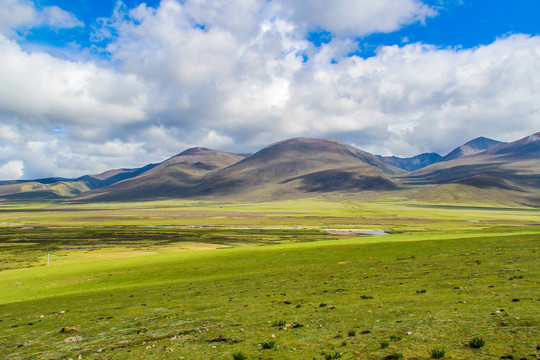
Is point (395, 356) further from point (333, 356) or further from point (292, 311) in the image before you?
point (292, 311)

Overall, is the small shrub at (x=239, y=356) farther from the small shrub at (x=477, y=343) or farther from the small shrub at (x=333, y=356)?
the small shrub at (x=477, y=343)

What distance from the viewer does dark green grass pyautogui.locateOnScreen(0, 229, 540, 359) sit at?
12.7 m

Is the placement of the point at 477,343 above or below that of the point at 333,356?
above

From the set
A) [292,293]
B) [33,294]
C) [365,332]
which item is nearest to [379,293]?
[292,293]

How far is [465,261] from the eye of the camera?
2980cm

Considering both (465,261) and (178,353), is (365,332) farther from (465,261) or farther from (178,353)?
(465,261)

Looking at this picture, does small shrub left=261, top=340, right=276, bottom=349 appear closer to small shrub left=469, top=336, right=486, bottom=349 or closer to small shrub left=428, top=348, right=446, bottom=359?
small shrub left=428, top=348, right=446, bottom=359

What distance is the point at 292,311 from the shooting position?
1858 centimetres

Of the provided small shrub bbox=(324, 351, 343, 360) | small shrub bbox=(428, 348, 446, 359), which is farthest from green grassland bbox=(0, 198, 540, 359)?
small shrub bbox=(428, 348, 446, 359)

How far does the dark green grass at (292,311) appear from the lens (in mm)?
12680

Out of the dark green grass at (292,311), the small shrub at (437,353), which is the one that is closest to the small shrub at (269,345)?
the dark green grass at (292,311)

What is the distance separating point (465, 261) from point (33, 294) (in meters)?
41.0

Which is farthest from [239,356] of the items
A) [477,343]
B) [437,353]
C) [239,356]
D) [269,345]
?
[477,343]

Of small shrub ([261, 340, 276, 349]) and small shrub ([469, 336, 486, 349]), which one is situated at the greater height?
small shrub ([469, 336, 486, 349])
